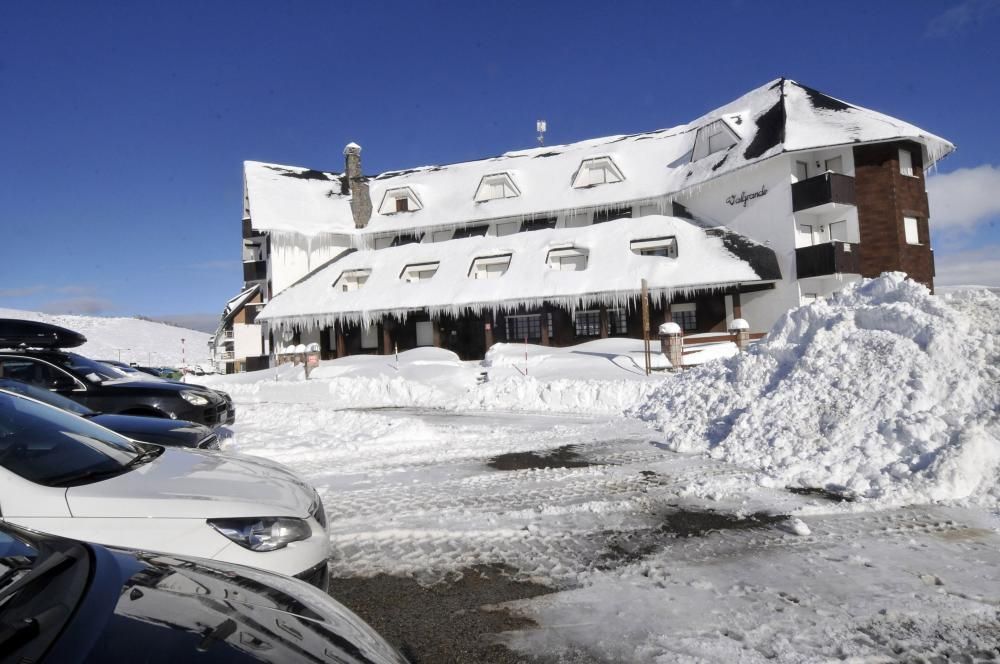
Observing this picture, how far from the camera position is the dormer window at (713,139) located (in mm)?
26267

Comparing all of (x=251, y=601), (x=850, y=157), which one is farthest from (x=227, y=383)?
(x=850, y=157)

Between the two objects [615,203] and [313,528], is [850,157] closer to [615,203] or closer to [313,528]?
[615,203]

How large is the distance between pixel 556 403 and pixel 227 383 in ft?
50.1

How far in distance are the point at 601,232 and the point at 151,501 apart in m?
25.7

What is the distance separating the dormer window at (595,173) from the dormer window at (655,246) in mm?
6397

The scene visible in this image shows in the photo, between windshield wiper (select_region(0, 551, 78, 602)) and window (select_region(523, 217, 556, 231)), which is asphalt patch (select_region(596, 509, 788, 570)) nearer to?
windshield wiper (select_region(0, 551, 78, 602))

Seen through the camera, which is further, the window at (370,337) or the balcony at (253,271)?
the balcony at (253,271)

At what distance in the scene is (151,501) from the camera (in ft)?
10.00

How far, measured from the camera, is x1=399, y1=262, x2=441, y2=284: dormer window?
95.5 ft

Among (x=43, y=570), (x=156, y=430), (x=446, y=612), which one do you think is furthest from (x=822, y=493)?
(x=156, y=430)

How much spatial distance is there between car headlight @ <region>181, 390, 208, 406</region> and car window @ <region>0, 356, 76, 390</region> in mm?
1576

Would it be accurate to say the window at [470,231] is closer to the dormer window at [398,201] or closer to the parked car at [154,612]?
the dormer window at [398,201]

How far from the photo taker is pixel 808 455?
6.73 metres

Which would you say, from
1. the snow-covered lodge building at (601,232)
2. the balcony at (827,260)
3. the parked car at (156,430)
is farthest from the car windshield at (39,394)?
the balcony at (827,260)
